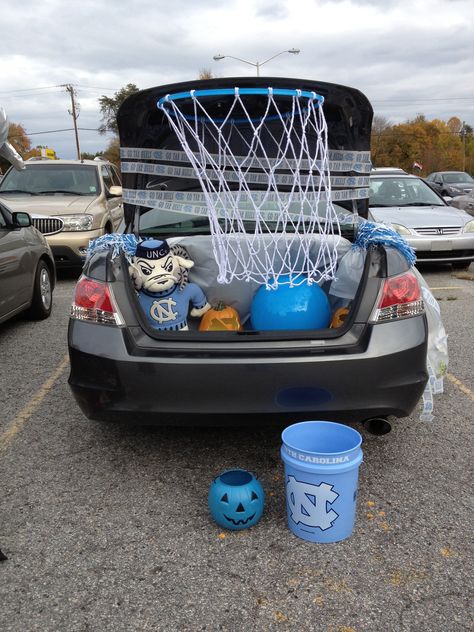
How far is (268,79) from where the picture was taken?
10.2 feet

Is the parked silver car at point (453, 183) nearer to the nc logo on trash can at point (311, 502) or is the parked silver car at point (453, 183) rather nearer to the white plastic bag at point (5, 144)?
the white plastic bag at point (5, 144)

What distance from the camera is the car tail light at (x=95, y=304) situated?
302 cm

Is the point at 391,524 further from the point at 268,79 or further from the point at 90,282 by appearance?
the point at 268,79

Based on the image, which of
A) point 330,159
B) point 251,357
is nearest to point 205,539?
point 251,357

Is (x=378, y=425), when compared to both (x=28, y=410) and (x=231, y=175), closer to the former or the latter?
(x=231, y=175)

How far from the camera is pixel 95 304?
10.0 feet

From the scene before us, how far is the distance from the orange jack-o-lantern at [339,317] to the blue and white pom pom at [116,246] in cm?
125

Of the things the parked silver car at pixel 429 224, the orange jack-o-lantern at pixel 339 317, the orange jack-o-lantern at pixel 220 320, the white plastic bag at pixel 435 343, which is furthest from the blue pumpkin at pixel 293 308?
the parked silver car at pixel 429 224

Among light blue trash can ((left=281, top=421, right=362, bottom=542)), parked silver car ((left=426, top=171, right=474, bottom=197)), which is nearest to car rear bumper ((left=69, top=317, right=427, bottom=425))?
light blue trash can ((left=281, top=421, right=362, bottom=542))

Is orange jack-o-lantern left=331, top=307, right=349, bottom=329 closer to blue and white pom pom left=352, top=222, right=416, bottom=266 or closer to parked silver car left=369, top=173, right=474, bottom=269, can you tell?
blue and white pom pom left=352, top=222, right=416, bottom=266

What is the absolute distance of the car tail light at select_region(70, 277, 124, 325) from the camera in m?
3.02

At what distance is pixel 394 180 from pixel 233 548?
9.18 m

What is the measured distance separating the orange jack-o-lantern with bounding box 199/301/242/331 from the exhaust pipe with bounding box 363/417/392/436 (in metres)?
0.98

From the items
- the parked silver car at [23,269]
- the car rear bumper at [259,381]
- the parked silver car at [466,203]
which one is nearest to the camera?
the car rear bumper at [259,381]
